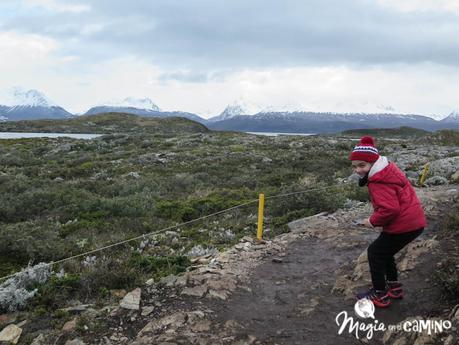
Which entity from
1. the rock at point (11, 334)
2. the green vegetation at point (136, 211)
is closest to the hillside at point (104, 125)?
the green vegetation at point (136, 211)

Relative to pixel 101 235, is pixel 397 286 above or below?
above

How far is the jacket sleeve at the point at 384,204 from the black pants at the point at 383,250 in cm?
36

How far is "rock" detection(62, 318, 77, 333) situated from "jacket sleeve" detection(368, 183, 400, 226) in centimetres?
459

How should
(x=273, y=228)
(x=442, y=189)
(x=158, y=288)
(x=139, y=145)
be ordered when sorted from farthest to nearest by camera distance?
(x=139, y=145), (x=442, y=189), (x=273, y=228), (x=158, y=288)

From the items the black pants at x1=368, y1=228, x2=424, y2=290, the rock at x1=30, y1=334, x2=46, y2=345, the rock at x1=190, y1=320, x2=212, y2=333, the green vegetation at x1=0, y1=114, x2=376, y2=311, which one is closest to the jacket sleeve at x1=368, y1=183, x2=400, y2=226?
the black pants at x1=368, y1=228, x2=424, y2=290

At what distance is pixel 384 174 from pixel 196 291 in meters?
3.68

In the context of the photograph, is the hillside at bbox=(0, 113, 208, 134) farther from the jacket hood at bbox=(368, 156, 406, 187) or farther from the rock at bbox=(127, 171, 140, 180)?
the jacket hood at bbox=(368, 156, 406, 187)

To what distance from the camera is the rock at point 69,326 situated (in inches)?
240

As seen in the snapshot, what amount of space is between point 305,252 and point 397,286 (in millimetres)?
3230

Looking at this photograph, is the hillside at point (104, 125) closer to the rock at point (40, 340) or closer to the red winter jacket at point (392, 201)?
the rock at point (40, 340)

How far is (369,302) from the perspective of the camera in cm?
631

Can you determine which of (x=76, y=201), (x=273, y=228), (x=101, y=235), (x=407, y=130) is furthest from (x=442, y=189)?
(x=407, y=130)

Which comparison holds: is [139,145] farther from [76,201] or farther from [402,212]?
[402,212]

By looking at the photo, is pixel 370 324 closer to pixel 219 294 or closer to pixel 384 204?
pixel 384 204
